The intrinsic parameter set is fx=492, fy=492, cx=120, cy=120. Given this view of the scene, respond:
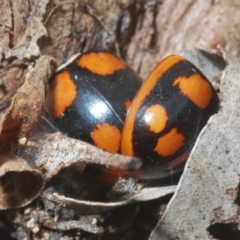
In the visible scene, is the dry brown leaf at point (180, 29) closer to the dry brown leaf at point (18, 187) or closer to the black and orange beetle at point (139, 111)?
the black and orange beetle at point (139, 111)

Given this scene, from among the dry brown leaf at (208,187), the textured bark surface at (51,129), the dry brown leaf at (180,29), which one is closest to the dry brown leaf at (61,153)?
the textured bark surface at (51,129)

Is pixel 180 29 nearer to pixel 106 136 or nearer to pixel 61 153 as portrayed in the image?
pixel 106 136

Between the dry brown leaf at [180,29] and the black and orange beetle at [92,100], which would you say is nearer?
the black and orange beetle at [92,100]

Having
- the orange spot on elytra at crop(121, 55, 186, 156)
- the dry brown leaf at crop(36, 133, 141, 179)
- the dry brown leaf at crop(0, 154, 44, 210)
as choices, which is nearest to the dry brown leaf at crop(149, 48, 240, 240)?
the orange spot on elytra at crop(121, 55, 186, 156)

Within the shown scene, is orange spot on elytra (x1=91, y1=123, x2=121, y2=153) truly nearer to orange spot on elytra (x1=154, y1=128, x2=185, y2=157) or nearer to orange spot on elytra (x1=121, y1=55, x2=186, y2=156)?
orange spot on elytra (x1=121, y1=55, x2=186, y2=156)

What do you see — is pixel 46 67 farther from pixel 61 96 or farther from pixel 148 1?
pixel 148 1

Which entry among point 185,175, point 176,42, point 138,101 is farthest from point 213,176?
point 176,42
